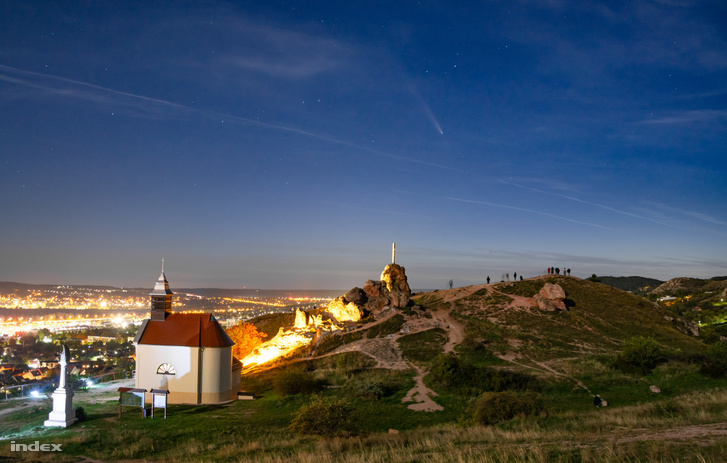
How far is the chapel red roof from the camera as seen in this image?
3475cm

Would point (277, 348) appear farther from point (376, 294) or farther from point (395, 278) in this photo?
point (395, 278)

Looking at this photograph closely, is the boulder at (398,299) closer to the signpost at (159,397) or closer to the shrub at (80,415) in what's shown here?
the signpost at (159,397)

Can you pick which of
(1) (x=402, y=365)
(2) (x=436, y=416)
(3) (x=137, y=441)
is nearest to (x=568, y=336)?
(1) (x=402, y=365)

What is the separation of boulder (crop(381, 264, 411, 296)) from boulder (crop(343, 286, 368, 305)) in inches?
211

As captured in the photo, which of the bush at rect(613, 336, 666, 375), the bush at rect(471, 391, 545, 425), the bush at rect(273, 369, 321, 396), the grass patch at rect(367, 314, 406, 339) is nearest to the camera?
the bush at rect(471, 391, 545, 425)

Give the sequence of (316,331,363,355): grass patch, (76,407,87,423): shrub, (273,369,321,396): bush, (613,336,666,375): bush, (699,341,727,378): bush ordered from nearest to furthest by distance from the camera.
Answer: (76,407,87,423): shrub, (699,341,727,378): bush, (273,369,321,396): bush, (613,336,666,375): bush, (316,331,363,355): grass patch

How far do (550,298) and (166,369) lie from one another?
49682 millimetres

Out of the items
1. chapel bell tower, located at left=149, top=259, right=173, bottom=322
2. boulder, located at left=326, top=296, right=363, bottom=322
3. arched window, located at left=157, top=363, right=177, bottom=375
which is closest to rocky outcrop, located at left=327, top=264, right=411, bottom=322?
boulder, located at left=326, top=296, right=363, bottom=322

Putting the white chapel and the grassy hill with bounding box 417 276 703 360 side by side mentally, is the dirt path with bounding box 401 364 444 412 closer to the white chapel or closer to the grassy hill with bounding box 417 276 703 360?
the white chapel

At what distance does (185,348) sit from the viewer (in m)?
34.5

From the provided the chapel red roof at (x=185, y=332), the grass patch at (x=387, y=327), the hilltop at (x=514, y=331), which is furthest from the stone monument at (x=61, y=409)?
the grass patch at (x=387, y=327)

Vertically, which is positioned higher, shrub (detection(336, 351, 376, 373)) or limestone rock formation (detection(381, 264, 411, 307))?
limestone rock formation (detection(381, 264, 411, 307))

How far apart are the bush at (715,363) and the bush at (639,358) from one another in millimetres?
3248

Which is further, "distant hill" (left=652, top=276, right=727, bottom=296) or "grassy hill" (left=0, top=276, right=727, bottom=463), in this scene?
"distant hill" (left=652, top=276, right=727, bottom=296)
